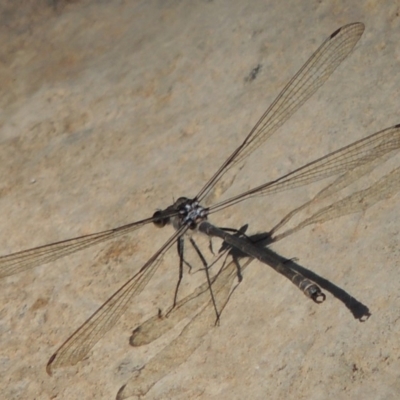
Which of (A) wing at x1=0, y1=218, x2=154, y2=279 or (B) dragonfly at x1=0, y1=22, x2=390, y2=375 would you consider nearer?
(B) dragonfly at x1=0, y1=22, x2=390, y2=375

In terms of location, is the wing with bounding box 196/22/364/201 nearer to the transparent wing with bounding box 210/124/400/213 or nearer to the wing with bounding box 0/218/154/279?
the transparent wing with bounding box 210/124/400/213

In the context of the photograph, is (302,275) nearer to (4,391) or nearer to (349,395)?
(349,395)

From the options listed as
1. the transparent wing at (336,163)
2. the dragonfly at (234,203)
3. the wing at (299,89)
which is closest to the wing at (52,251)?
the dragonfly at (234,203)

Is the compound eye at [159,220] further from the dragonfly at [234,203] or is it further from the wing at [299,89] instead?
the wing at [299,89]

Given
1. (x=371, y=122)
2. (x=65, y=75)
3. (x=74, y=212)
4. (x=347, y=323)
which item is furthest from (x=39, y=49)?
(x=347, y=323)

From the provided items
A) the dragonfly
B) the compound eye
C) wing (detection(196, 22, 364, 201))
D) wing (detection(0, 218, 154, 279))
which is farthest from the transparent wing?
wing (detection(0, 218, 154, 279))

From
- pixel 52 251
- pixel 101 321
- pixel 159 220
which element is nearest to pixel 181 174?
pixel 159 220

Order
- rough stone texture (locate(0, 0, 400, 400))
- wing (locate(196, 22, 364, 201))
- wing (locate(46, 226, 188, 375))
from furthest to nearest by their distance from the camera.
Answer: wing (locate(196, 22, 364, 201)), rough stone texture (locate(0, 0, 400, 400)), wing (locate(46, 226, 188, 375))

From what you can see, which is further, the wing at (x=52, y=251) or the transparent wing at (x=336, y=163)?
the transparent wing at (x=336, y=163)
